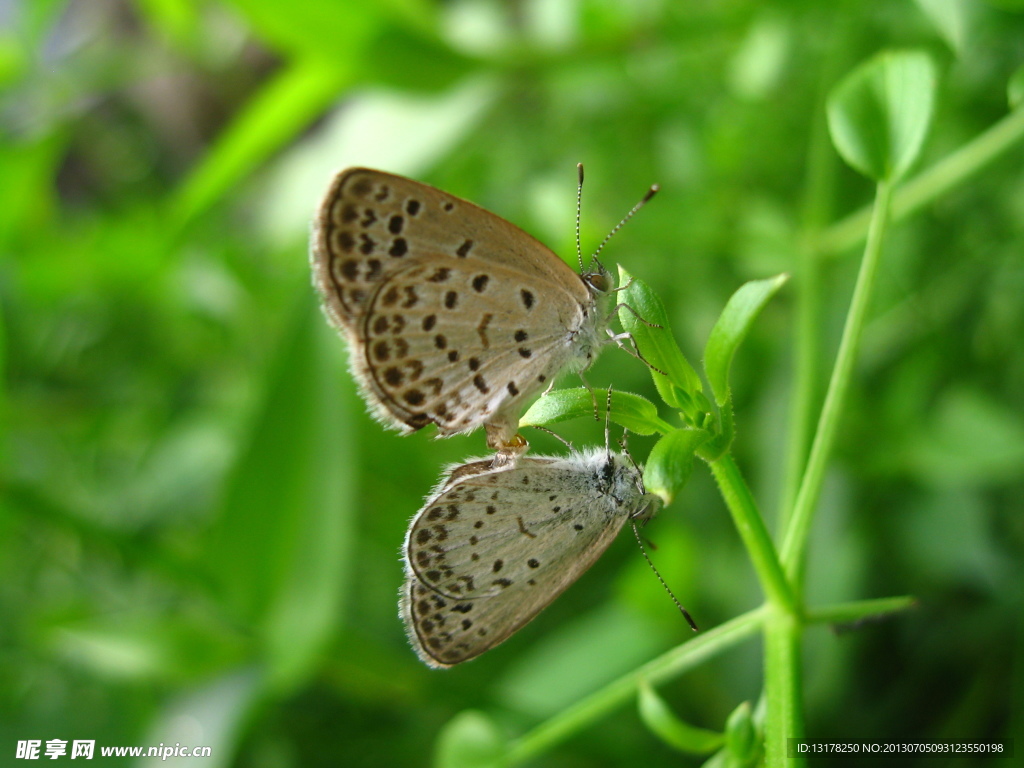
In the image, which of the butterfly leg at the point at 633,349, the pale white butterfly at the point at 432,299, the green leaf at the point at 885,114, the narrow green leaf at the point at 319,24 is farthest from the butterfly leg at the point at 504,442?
the narrow green leaf at the point at 319,24

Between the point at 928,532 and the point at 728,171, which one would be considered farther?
the point at 728,171

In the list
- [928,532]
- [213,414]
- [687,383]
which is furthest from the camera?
[213,414]

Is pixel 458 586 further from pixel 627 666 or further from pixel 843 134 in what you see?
pixel 627 666

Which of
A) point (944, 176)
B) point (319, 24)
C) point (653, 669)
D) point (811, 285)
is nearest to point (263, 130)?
point (319, 24)

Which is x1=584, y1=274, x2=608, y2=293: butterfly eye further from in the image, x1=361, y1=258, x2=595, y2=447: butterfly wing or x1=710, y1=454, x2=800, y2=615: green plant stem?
x1=710, y1=454, x2=800, y2=615: green plant stem

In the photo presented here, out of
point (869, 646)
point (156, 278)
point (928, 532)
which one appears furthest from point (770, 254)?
point (156, 278)

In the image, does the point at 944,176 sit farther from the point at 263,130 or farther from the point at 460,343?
the point at 263,130

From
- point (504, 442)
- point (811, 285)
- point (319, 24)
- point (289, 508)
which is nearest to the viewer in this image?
point (504, 442)

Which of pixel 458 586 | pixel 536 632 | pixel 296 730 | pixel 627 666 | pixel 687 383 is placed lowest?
pixel 296 730
